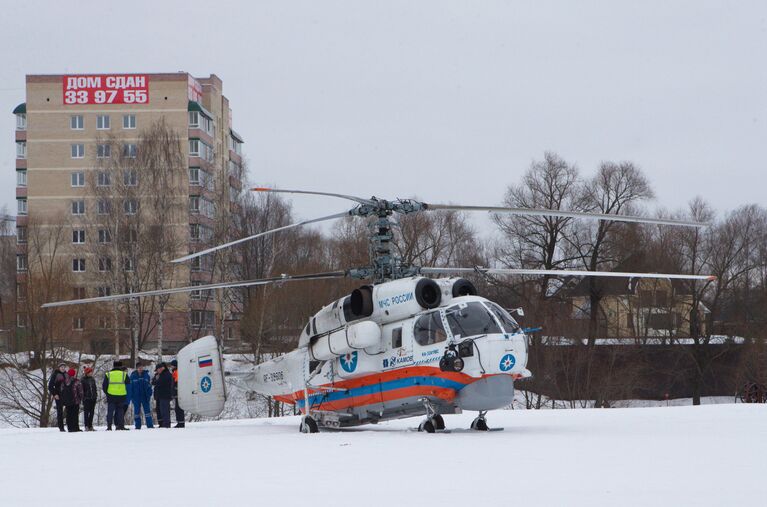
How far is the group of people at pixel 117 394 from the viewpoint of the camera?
21.6m

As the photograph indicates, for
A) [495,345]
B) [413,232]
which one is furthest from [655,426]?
[413,232]

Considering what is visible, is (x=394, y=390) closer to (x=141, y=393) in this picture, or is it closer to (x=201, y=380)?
(x=201, y=380)

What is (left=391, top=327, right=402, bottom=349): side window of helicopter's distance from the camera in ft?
57.3

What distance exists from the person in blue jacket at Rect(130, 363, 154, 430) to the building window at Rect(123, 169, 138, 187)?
27.1 m

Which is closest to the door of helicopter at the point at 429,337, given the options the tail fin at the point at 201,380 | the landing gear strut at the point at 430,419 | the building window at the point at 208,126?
the landing gear strut at the point at 430,419

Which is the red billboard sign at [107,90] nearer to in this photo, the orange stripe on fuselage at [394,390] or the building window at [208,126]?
the building window at [208,126]

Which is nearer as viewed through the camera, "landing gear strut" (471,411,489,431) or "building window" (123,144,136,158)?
"landing gear strut" (471,411,489,431)

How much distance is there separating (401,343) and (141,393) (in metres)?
7.66

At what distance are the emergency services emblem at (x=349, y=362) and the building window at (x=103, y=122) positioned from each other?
5779cm

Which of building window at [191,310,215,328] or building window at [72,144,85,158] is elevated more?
building window at [72,144,85,158]

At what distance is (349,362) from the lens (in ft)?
60.2

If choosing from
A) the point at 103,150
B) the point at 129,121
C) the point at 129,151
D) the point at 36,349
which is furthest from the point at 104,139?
the point at 36,349

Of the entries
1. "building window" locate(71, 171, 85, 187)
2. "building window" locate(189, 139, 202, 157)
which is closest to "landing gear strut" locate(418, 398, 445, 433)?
"building window" locate(189, 139, 202, 157)

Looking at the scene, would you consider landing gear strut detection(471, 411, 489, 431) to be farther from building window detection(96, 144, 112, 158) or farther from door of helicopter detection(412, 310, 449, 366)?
building window detection(96, 144, 112, 158)
